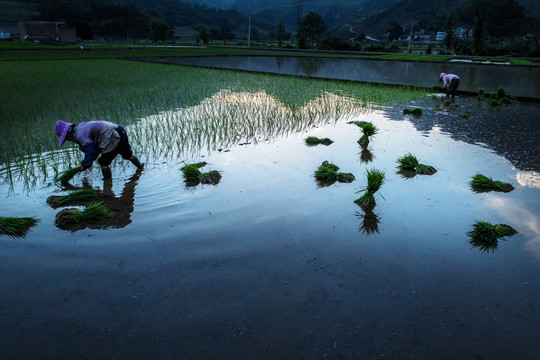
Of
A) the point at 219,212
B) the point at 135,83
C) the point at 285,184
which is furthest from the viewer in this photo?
the point at 135,83

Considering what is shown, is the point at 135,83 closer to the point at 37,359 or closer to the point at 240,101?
the point at 240,101

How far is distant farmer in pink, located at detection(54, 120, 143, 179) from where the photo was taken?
12.6ft

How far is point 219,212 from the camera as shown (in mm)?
3645

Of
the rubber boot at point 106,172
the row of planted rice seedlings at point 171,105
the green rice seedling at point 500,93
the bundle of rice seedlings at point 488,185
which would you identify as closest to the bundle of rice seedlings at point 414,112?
the row of planted rice seedlings at point 171,105

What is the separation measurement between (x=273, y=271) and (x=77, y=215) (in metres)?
2.06

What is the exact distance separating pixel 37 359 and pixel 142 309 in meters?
0.60

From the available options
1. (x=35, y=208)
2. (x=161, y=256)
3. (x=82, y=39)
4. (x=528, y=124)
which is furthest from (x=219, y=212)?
(x=82, y=39)

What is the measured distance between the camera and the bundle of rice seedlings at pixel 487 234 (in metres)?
3.09

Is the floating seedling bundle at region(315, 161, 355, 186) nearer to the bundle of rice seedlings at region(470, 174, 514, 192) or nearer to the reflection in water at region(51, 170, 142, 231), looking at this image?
the bundle of rice seedlings at region(470, 174, 514, 192)

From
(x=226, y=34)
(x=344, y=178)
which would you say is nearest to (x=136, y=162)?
(x=344, y=178)

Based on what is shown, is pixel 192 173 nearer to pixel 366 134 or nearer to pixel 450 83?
pixel 366 134

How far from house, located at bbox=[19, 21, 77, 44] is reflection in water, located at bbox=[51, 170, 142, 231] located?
2172 inches

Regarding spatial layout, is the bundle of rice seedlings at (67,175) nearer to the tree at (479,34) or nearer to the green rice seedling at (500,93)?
the green rice seedling at (500,93)

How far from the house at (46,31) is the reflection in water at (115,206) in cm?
5518
